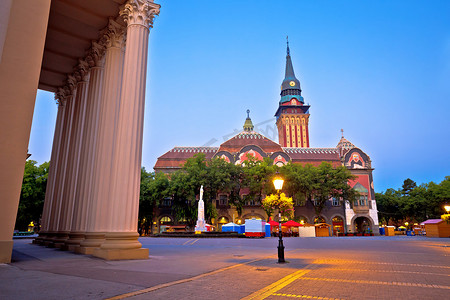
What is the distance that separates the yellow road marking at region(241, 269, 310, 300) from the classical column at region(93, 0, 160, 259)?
6404 millimetres

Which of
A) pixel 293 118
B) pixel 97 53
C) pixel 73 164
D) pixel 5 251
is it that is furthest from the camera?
pixel 293 118

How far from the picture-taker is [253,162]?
180 feet

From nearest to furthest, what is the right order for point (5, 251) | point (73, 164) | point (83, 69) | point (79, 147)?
point (5, 251), point (79, 147), point (73, 164), point (83, 69)

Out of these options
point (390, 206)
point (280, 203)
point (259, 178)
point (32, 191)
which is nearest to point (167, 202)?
point (259, 178)

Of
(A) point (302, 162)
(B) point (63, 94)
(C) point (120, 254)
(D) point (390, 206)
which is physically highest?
(A) point (302, 162)

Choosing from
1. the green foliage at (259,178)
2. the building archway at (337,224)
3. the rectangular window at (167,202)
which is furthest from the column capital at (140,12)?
the building archway at (337,224)

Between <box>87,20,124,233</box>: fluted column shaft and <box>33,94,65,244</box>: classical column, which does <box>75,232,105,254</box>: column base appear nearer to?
<box>87,20,124,233</box>: fluted column shaft

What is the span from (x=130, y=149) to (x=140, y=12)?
6780 millimetres

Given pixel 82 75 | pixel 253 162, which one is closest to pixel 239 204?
pixel 253 162

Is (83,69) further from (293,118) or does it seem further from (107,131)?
(293,118)

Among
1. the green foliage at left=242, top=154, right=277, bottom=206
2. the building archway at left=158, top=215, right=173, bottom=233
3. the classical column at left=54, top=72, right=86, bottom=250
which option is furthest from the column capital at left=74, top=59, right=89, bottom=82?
the building archway at left=158, top=215, right=173, bottom=233

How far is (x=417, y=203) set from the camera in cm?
6494

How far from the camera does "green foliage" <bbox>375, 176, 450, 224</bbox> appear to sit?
5884 cm

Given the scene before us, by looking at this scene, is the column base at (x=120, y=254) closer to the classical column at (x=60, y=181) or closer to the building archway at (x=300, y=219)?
the classical column at (x=60, y=181)
